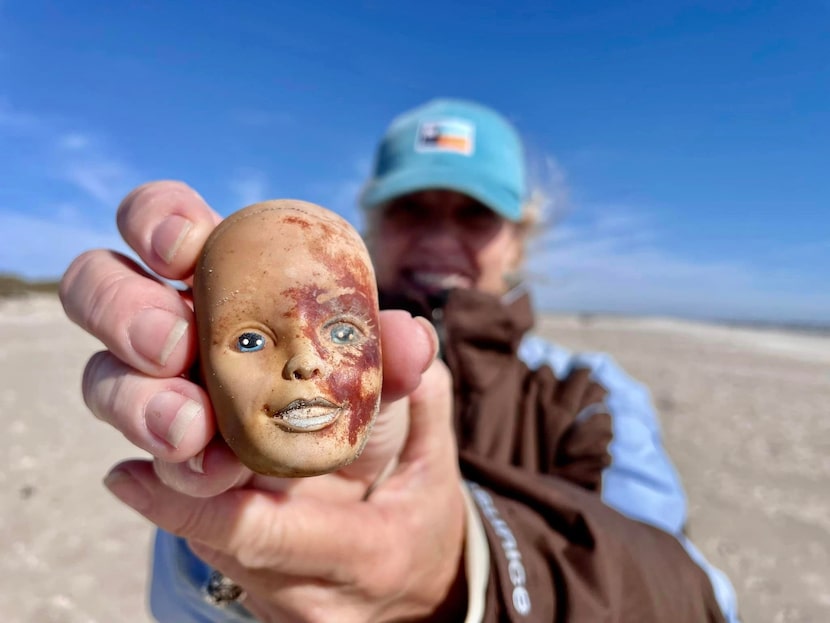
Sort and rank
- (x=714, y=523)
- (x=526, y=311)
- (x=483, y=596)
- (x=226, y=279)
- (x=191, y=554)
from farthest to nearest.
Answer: (x=714, y=523) < (x=526, y=311) < (x=191, y=554) < (x=483, y=596) < (x=226, y=279)

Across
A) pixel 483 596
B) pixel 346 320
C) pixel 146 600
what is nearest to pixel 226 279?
pixel 346 320

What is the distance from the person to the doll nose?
0.17 meters

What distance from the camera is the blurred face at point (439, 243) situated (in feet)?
11.5

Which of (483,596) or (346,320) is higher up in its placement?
(346,320)

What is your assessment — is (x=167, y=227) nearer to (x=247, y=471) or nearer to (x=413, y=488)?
(x=247, y=471)

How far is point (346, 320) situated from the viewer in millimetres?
1193

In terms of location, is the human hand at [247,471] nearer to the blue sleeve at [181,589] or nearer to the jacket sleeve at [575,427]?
the blue sleeve at [181,589]

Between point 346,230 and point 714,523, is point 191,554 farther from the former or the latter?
point 714,523

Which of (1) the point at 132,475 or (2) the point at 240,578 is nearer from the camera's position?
(1) the point at 132,475

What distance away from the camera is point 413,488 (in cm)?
159

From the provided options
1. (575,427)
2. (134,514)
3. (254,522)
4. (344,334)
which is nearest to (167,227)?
(344,334)

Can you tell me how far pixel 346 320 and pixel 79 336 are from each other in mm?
13148

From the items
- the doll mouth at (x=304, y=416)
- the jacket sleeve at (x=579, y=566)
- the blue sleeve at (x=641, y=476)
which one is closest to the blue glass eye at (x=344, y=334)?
the doll mouth at (x=304, y=416)

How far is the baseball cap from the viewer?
10.8ft
